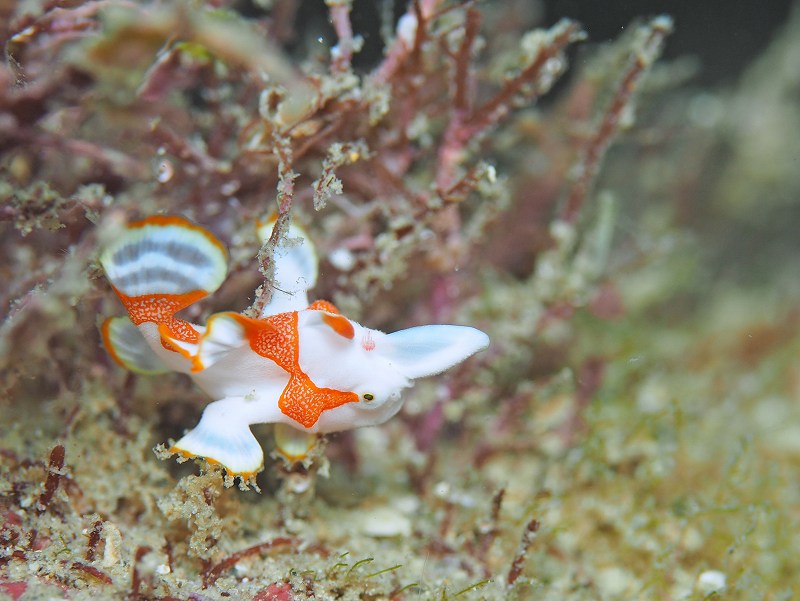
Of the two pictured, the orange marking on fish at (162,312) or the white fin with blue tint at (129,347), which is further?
the white fin with blue tint at (129,347)

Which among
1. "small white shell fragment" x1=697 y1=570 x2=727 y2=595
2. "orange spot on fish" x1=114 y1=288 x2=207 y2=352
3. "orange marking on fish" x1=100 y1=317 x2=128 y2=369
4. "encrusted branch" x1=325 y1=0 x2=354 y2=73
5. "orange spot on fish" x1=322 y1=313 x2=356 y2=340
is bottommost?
"small white shell fragment" x1=697 y1=570 x2=727 y2=595

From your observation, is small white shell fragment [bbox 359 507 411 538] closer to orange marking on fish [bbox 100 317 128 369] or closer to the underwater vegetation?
the underwater vegetation

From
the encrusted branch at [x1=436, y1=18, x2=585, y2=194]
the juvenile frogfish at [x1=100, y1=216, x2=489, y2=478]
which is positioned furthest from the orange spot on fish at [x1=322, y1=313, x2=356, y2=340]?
the encrusted branch at [x1=436, y1=18, x2=585, y2=194]

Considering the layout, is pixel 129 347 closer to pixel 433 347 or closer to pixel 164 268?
pixel 164 268

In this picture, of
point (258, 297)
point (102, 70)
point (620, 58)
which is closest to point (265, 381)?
point (258, 297)

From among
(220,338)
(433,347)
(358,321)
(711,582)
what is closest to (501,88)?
(358,321)

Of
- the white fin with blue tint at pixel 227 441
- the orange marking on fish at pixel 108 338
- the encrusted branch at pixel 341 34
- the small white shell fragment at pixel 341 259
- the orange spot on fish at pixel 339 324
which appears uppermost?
the encrusted branch at pixel 341 34

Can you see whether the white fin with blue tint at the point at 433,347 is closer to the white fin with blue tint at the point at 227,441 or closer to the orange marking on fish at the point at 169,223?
the white fin with blue tint at the point at 227,441

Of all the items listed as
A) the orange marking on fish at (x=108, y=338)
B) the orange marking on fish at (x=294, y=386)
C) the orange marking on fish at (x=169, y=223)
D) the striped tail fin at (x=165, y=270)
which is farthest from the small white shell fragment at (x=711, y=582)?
the orange marking on fish at (x=108, y=338)
